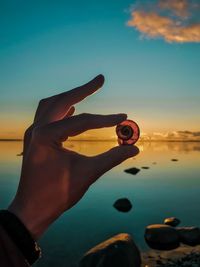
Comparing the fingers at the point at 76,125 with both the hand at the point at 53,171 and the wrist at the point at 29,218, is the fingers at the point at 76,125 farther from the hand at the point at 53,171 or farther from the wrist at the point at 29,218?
the wrist at the point at 29,218

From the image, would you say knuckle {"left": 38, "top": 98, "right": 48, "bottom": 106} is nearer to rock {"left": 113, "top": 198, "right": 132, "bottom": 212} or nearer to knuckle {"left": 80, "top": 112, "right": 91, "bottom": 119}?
knuckle {"left": 80, "top": 112, "right": 91, "bottom": 119}

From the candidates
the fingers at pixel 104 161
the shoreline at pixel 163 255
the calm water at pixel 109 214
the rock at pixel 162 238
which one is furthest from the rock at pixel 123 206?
the fingers at pixel 104 161

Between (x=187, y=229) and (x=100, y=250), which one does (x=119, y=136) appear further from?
(x=187, y=229)

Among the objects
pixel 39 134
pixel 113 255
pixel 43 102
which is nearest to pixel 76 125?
pixel 39 134

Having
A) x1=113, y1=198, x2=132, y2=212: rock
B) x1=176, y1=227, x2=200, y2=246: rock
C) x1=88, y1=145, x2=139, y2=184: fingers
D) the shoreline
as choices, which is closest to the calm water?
x1=113, y1=198, x2=132, y2=212: rock

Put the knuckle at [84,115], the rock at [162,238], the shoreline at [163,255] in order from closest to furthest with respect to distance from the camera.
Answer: the knuckle at [84,115]
the shoreline at [163,255]
the rock at [162,238]

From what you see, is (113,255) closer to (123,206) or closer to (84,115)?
(84,115)

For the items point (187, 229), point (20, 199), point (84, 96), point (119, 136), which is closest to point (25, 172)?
point (20, 199)
